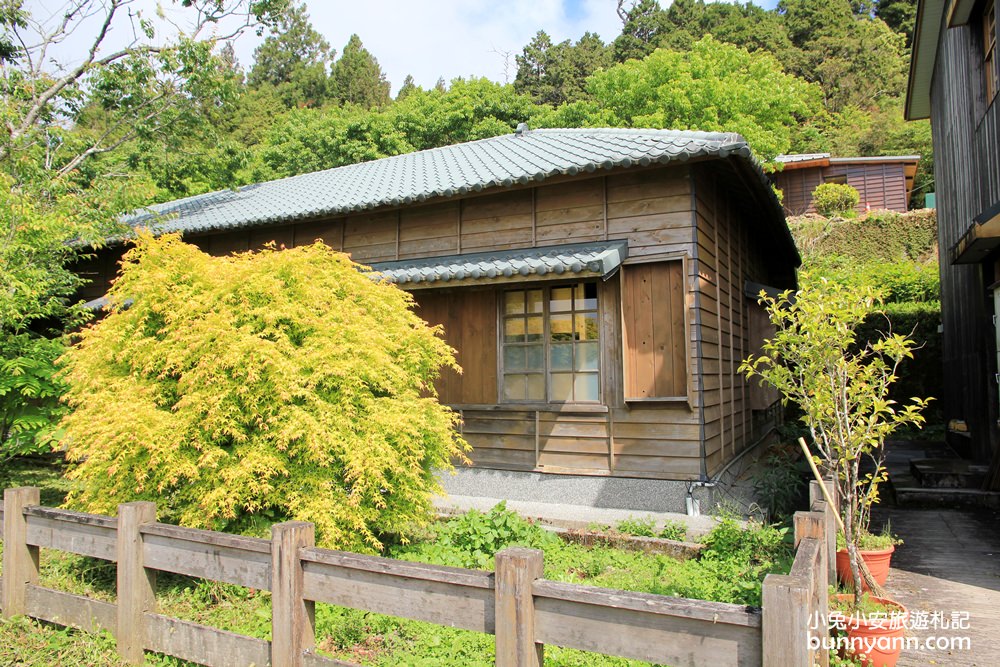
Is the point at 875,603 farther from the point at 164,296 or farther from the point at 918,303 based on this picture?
the point at 918,303

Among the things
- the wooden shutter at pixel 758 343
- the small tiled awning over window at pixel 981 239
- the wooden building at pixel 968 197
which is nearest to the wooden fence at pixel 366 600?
the small tiled awning over window at pixel 981 239

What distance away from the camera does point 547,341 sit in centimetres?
837

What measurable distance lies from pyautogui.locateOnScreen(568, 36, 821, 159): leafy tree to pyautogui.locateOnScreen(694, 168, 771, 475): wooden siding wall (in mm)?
13922

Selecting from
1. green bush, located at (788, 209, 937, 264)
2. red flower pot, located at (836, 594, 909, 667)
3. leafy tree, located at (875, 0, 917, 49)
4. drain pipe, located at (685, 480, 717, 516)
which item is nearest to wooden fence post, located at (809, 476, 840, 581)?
red flower pot, located at (836, 594, 909, 667)

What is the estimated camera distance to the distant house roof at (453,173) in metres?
7.66

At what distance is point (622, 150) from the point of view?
27.4ft

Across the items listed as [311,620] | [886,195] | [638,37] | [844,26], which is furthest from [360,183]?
[844,26]

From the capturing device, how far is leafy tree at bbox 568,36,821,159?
24.2 meters

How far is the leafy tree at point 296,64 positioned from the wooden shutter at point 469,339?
36696 millimetres

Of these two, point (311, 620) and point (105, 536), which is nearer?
point (311, 620)

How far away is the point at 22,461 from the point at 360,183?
7.90 meters

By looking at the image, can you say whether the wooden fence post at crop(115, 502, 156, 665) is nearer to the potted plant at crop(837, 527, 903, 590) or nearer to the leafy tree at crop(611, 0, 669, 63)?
the potted plant at crop(837, 527, 903, 590)

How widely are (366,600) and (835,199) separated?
88.8 ft

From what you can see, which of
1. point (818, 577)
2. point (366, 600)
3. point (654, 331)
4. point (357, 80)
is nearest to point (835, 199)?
point (654, 331)
